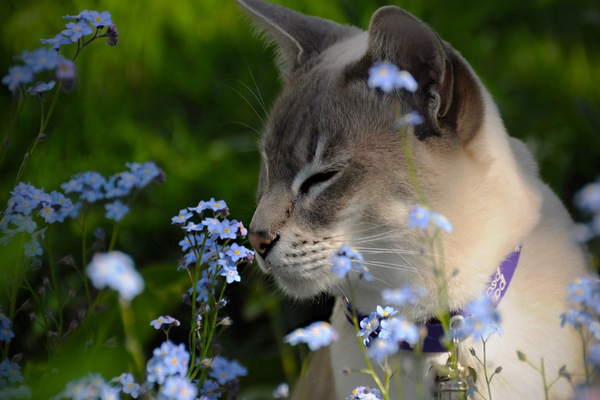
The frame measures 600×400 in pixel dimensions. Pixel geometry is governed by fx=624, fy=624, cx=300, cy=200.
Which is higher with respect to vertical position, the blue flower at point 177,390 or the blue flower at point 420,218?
the blue flower at point 420,218

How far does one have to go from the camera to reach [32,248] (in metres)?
1.23

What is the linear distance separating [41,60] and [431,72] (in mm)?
804

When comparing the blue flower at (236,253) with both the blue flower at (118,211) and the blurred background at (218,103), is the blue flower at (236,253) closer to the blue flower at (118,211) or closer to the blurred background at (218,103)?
the blue flower at (118,211)

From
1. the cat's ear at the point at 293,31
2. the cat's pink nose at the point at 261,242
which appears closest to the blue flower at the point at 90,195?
the cat's pink nose at the point at 261,242

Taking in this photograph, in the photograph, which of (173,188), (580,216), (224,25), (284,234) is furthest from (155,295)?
(580,216)

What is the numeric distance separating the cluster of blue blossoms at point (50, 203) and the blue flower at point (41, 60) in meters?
0.25

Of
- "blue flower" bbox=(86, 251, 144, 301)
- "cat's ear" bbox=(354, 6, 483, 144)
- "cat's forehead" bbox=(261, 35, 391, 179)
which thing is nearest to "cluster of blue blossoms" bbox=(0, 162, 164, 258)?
"cat's forehead" bbox=(261, 35, 391, 179)

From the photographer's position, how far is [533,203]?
1.54m

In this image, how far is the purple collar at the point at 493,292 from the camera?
4.56ft

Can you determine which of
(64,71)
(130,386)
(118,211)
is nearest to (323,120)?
(118,211)

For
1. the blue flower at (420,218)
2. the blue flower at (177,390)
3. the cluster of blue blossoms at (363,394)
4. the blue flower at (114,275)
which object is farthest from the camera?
the cluster of blue blossoms at (363,394)

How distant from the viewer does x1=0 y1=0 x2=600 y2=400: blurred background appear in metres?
2.23

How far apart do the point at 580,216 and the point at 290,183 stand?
1.43 meters

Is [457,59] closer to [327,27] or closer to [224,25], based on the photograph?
[327,27]
